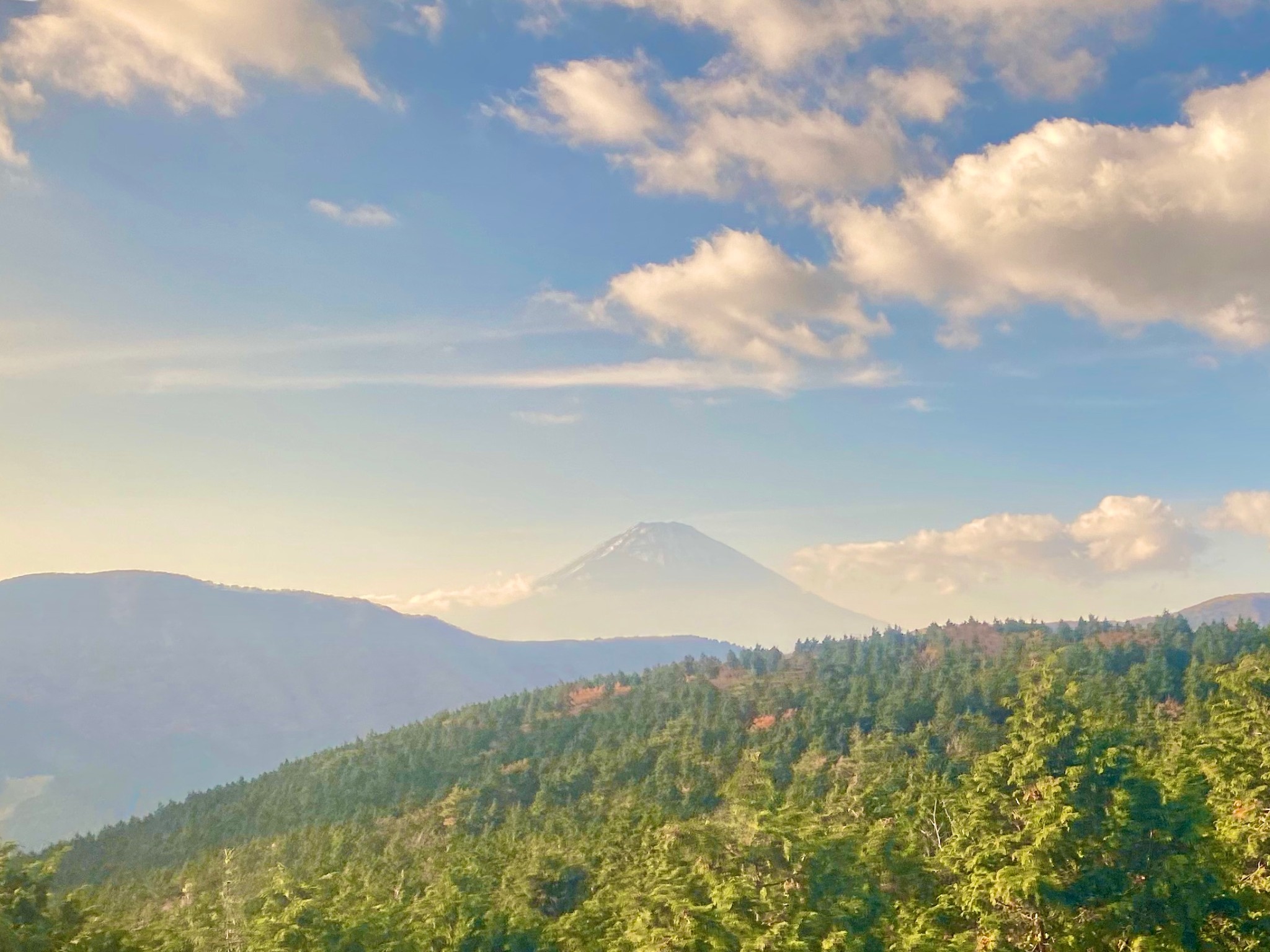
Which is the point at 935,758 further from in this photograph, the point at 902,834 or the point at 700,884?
the point at 700,884

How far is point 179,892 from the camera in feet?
545

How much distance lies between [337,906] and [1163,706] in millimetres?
171274

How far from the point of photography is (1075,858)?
120 ft

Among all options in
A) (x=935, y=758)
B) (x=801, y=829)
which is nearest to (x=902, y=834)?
(x=801, y=829)

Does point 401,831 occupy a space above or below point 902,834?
below

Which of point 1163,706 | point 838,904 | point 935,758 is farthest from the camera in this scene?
point 1163,706

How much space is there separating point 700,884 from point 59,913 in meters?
28.6

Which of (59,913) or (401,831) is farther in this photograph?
(401,831)

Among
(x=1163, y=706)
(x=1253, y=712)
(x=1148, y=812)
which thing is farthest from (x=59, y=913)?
(x=1163, y=706)

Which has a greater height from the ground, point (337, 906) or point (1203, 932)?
point (1203, 932)

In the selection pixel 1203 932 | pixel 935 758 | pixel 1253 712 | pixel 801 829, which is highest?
pixel 1253 712

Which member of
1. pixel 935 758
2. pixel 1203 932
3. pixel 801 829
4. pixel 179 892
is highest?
pixel 801 829

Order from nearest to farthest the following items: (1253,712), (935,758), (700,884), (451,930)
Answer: (700,884) → (1253,712) → (451,930) → (935,758)

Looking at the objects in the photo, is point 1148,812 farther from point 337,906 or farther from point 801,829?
point 337,906
